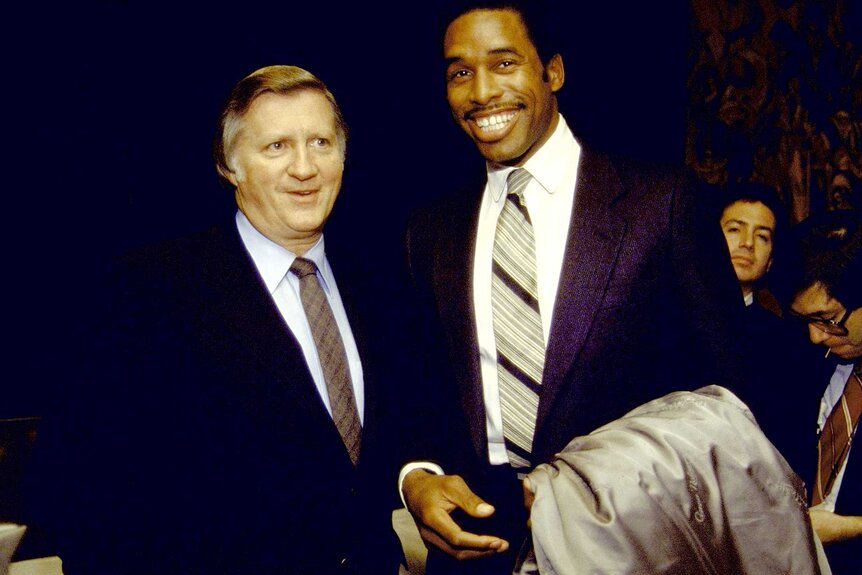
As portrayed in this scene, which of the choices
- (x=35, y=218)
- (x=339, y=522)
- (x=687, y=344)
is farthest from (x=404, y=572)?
(x=35, y=218)

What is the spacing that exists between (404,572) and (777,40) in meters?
2.93

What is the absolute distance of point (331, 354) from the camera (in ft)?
5.48

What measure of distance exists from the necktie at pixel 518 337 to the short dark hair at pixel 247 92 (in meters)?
0.54

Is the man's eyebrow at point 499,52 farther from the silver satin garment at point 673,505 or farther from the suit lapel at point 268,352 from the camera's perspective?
the silver satin garment at point 673,505

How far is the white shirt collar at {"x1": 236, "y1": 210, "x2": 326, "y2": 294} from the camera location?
1682mm

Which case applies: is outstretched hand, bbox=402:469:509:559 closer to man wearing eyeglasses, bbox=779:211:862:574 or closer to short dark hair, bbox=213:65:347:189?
short dark hair, bbox=213:65:347:189

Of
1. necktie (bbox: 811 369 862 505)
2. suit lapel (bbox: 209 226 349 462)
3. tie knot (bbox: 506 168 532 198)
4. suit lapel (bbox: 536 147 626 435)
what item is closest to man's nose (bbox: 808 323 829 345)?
necktie (bbox: 811 369 862 505)

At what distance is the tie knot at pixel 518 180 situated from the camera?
5.89 ft

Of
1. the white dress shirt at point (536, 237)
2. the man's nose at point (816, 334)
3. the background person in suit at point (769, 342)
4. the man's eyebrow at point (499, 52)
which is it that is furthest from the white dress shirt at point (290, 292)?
the man's nose at point (816, 334)

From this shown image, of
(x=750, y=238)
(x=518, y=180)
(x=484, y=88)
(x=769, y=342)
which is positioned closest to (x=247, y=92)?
(x=484, y=88)

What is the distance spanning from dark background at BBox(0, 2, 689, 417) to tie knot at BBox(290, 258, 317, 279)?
242 mm

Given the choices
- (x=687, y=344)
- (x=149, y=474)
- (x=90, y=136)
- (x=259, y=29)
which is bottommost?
(x=149, y=474)

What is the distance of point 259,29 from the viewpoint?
2328mm

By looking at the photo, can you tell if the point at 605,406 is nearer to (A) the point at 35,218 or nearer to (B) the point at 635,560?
(B) the point at 635,560
